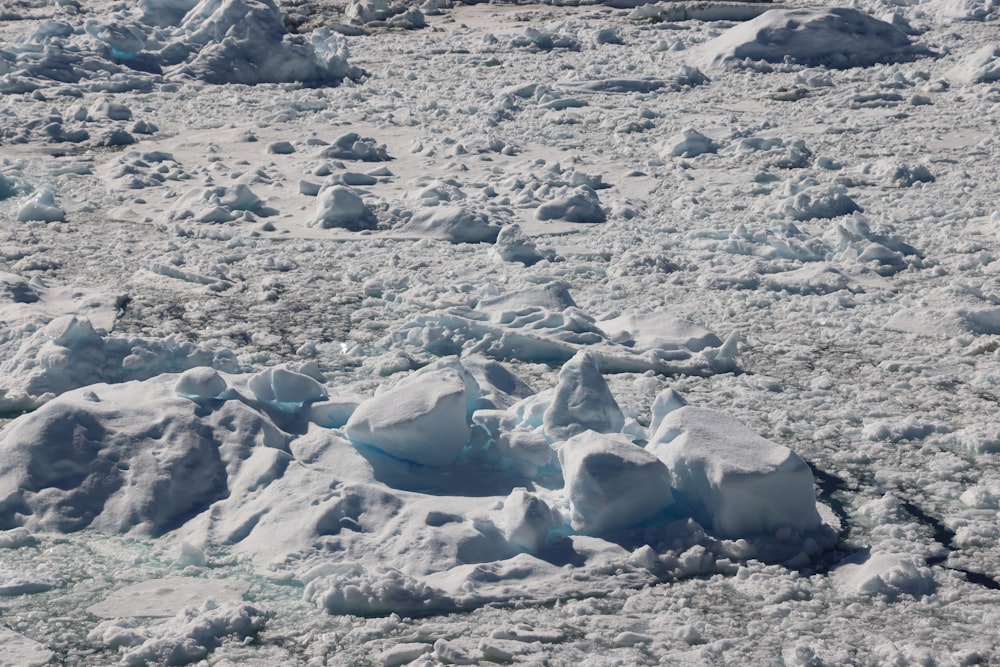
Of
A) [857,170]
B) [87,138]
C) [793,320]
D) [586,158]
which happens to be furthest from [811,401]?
[87,138]

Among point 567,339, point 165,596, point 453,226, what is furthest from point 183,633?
point 453,226

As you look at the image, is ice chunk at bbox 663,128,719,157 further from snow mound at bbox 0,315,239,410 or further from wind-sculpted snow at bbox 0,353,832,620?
wind-sculpted snow at bbox 0,353,832,620

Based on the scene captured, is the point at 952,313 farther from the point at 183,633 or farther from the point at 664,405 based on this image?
the point at 183,633

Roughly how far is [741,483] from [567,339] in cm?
197

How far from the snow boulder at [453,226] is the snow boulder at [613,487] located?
3.62m

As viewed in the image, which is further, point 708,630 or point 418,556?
point 418,556

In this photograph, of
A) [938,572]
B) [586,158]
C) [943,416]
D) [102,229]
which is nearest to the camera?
[938,572]

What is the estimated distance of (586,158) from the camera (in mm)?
9523

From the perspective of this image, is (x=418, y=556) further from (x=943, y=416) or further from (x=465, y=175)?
(x=465, y=175)

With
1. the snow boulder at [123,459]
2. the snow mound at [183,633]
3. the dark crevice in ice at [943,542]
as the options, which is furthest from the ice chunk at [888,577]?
the snow boulder at [123,459]

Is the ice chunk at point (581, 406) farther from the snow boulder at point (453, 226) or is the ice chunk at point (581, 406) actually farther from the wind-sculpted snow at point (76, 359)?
the snow boulder at point (453, 226)

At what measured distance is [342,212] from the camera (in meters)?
7.84

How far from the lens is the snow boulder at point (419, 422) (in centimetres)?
426

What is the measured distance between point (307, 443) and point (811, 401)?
212 centimetres
